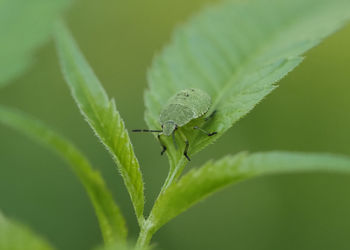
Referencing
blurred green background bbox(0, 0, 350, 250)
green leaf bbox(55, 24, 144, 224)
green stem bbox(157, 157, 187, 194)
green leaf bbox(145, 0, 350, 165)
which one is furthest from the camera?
blurred green background bbox(0, 0, 350, 250)

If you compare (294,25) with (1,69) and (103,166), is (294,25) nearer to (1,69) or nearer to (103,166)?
(1,69)

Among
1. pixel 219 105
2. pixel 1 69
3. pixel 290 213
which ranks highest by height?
Result: pixel 1 69

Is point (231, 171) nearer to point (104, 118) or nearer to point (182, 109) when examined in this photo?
point (104, 118)

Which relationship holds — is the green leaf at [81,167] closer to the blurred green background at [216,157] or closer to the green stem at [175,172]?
the green stem at [175,172]

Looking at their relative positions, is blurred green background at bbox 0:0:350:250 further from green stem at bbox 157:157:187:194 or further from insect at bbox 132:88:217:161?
green stem at bbox 157:157:187:194

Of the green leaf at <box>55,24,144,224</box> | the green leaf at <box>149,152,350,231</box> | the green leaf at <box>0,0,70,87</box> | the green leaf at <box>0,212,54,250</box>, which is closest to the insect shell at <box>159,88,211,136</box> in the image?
the green leaf at <box>55,24,144,224</box>

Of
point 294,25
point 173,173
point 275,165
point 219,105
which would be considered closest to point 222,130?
point 173,173

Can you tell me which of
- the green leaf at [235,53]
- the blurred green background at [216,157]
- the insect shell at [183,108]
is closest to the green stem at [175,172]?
the green leaf at [235,53]
